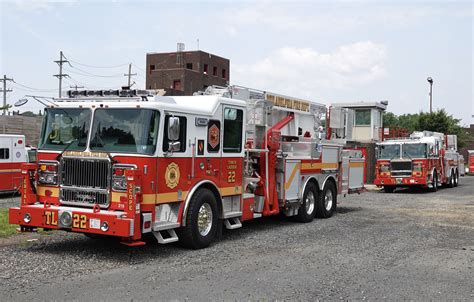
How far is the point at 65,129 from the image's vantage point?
895cm

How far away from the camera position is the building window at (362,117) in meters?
35.8

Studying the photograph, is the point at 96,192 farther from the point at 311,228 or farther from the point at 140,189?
the point at 311,228

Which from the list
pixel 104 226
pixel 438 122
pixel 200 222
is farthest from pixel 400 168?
pixel 438 122

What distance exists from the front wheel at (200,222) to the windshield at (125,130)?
140 cm

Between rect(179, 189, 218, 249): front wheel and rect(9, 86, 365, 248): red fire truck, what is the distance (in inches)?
0.7

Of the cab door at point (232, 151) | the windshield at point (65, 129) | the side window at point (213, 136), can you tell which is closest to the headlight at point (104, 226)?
the windshield at point (65, 129)

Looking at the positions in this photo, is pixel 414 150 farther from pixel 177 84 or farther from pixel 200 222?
pixel 177 84

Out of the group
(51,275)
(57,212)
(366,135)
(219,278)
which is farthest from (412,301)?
(366,135)

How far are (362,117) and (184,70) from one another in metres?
27.7

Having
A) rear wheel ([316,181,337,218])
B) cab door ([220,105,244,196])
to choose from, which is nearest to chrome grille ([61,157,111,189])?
cab door ([220,105,244,196])

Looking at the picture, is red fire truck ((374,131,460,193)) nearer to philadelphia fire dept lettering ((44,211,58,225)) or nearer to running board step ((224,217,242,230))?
running board step ((224,217,242,230))

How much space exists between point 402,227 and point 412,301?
6.49 m

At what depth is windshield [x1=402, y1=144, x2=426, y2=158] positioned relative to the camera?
2488 centimetres

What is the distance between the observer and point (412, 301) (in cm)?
632
